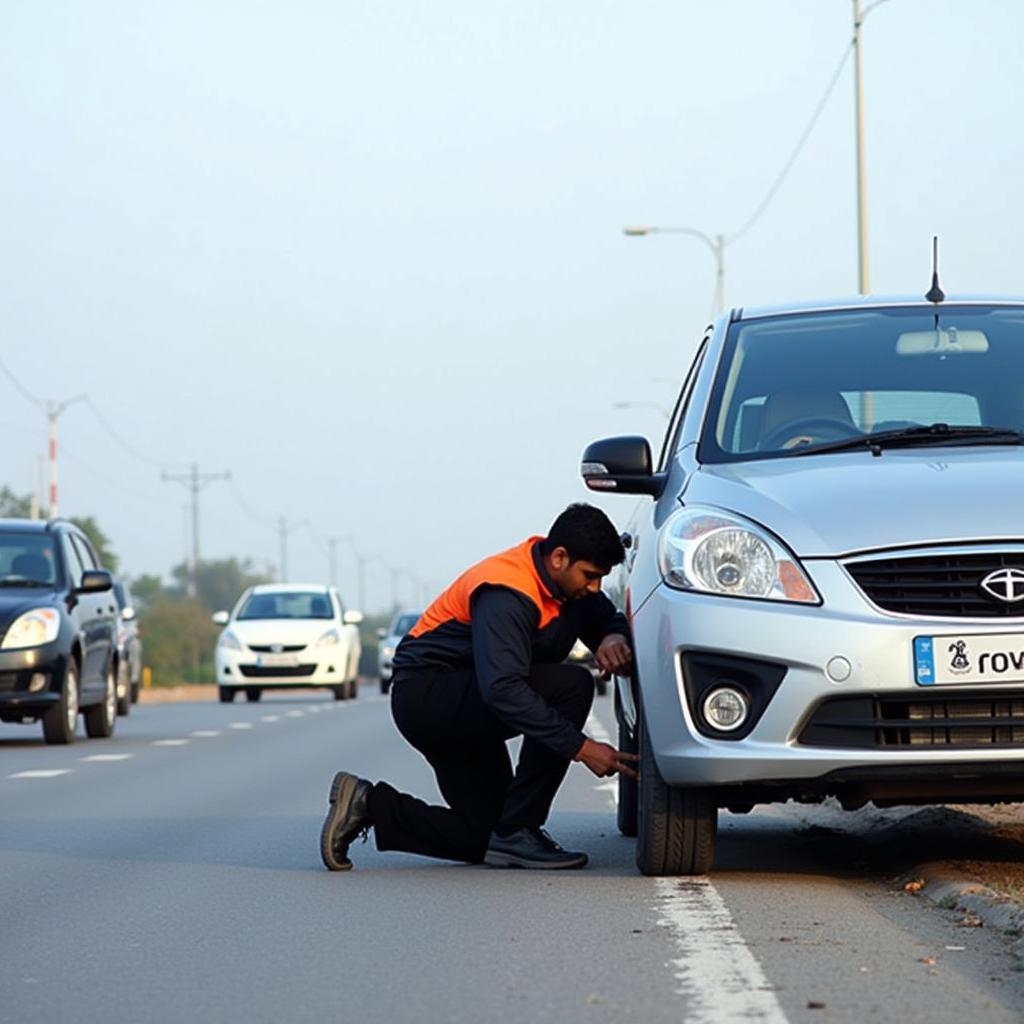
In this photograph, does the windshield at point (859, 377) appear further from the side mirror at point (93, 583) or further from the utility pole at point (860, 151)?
the utility pole at point (860, 151)

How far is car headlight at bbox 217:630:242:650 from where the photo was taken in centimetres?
3603

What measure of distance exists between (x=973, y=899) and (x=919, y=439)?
168cm

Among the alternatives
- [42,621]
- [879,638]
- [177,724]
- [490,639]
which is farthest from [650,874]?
[177,724]

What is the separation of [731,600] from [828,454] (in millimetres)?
951

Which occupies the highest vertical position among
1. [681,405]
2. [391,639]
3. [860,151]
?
[860,151]

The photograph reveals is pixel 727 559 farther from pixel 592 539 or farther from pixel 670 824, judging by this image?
pixel 670 824

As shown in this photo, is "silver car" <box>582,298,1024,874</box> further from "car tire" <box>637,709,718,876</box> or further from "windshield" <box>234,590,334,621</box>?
"windshield" <box>234,590,334,621</box>

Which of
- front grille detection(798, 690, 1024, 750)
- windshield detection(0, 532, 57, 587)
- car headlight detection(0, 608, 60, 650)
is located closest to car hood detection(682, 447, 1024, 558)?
front grille detection(798, 690, 1024, 750)

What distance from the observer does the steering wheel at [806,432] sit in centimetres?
856

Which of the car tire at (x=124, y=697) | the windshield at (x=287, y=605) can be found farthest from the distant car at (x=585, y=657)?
the windshield at (x=287, y=605)

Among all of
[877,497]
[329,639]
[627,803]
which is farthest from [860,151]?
→ [877,497]

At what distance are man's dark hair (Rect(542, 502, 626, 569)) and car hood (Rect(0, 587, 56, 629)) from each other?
11.2m

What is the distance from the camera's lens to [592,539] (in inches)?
335

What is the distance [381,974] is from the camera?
6.45 meters
